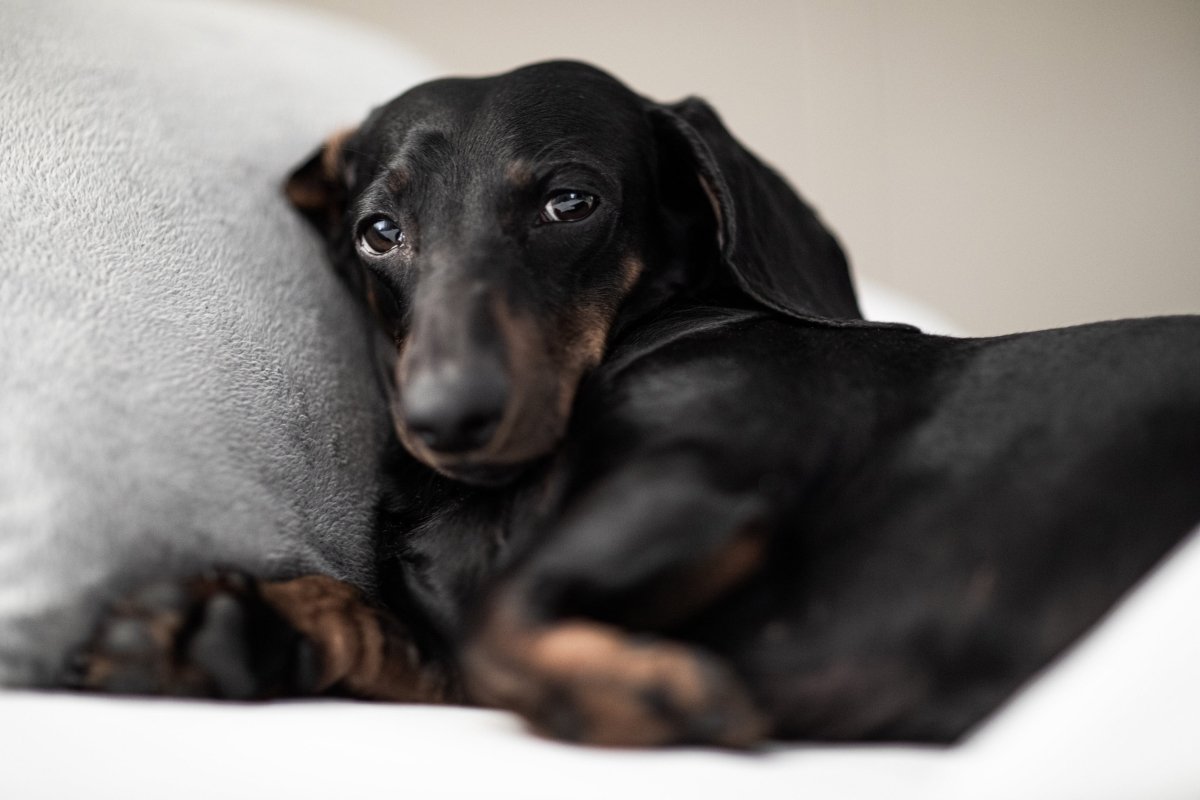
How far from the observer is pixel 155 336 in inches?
59.2

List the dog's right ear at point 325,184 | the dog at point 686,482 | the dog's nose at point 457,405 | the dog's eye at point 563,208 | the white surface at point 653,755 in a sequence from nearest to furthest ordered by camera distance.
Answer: the white surface at point 653,755 → the dog at point 686,482 → the dog's nose at point 457,405 → the dog's eye at point 563,208 → the dog's right ear at point 325,184

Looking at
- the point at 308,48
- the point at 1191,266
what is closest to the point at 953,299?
the point at 1191,266

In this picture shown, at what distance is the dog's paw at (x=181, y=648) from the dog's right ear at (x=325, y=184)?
91 centimetres

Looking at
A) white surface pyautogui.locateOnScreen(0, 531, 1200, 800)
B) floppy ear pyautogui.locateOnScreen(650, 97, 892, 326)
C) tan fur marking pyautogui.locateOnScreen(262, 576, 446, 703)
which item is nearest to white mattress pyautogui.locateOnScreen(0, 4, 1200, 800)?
white surface pyautogui.locateOnScreen(0, 531, 1200, 800)

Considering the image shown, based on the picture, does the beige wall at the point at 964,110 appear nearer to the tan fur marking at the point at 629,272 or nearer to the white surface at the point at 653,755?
the tan fur marking at the point at 629,272

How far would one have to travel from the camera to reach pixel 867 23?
14.2ft

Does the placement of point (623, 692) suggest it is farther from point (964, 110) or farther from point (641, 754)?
point (964, 110)

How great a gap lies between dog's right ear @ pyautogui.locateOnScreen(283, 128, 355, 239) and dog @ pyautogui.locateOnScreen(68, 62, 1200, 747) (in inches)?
7.9

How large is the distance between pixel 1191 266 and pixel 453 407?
4.02m

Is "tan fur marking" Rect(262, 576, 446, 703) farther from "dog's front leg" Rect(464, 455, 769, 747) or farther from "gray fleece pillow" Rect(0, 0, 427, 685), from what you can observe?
"dog's front leg" Rect(464, 455, 769, 747)

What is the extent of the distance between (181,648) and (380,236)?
828mm

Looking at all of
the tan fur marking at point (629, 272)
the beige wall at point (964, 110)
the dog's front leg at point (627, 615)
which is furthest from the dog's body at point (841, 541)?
the beige wall at point (964, 110)

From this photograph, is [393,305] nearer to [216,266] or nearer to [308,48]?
[216,266]

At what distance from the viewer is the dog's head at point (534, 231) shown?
1.47 m
